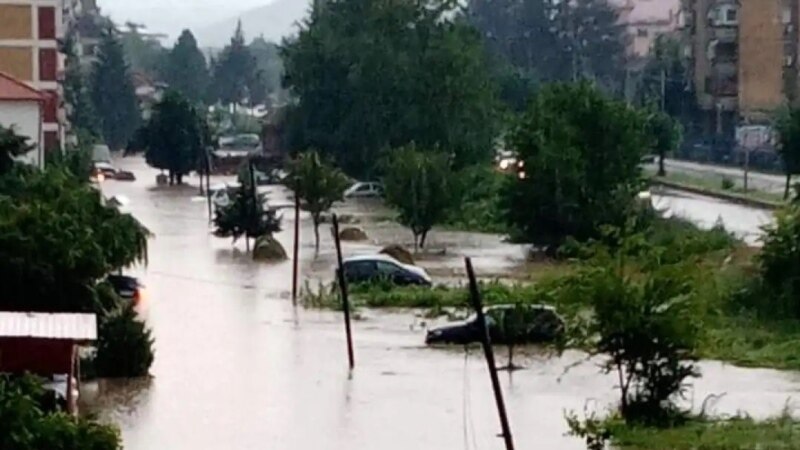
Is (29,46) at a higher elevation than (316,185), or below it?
higher

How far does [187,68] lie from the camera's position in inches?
5625

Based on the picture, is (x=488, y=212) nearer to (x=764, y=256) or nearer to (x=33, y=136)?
(x=33, y=136)

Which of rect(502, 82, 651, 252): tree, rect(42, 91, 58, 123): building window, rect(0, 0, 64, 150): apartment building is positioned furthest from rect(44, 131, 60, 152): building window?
rect(502, 82, 651, 252): tree

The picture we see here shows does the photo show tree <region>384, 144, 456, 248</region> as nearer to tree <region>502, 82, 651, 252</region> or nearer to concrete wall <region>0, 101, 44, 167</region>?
tree <region>502, 82, 651, 252</region>

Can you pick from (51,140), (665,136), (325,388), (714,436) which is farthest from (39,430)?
(665,136)

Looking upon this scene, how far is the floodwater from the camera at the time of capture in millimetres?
23156

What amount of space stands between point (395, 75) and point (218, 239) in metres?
16.2

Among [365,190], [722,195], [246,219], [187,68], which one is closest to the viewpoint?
[246,219]

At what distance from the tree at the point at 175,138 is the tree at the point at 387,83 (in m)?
8.67

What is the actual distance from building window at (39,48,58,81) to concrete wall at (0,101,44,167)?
480 inches

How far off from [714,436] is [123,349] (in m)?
9.33

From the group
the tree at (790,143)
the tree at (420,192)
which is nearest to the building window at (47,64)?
the tree at (420,192)

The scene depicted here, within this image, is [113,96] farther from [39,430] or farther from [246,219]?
[39,430]

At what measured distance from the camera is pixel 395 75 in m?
67.9
